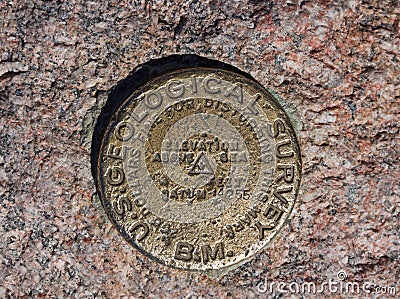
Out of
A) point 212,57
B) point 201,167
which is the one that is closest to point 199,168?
point 201,167

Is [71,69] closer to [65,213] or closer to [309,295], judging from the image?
[65,213]

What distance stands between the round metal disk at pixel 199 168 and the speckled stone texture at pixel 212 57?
6cm

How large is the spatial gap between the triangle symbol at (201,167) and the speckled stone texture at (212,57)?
0.94 ft

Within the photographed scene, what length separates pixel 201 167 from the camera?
6.38 feet

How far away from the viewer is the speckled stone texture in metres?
1.94

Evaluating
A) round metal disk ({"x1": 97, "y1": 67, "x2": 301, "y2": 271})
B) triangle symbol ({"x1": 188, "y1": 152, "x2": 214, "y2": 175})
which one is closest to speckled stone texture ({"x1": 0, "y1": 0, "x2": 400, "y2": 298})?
round metal disk ({"x1": 97, "y1": 67, "x2": 301, "y2": 271})

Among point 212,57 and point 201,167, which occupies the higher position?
point 212,57

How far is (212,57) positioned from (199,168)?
33 centimetres

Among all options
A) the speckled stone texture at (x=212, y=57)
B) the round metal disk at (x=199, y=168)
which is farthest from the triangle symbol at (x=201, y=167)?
the speckled stone texture at (x=212, y=57)

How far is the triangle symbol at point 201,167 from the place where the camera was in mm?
1942

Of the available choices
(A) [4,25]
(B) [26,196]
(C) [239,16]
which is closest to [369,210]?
(C) [239,16]

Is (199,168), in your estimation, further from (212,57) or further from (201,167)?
(212,57)

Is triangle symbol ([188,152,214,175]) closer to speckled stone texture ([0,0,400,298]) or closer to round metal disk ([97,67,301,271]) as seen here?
round metal disk ([97,67,301,271])

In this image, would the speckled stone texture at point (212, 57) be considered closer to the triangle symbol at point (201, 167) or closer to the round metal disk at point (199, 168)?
the round metal disk at point (199, 168)
